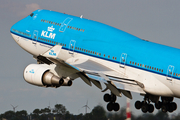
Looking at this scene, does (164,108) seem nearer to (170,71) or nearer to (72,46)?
(170,71)

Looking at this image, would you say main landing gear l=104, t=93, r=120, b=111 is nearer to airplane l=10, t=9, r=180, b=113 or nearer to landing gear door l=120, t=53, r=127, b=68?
airplane l=10, t=9, r=180, b=113

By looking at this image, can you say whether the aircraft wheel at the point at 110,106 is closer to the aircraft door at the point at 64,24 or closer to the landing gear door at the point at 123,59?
the landing gear door at the point at 123,59

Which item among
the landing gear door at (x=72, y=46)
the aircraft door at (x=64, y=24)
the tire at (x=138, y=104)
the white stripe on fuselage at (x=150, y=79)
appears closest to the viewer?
the white stripe on fuselage at (x=150, y=79)

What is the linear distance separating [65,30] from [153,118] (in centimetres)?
1128

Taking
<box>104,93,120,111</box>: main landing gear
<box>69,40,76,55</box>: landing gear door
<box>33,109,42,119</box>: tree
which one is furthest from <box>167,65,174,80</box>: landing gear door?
<box>33,109,42,119</box>: tree

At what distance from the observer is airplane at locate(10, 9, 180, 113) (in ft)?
116

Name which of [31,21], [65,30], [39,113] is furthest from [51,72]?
[39,113]

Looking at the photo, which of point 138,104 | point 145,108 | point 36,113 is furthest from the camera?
point 36,113

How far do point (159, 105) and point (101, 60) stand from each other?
256 inches

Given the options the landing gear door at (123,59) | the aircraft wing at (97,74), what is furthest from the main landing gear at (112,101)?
the landing gear door at (123,59)

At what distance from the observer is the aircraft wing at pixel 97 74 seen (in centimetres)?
3653

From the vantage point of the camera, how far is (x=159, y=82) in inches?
1385

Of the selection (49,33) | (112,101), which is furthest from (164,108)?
(49,33)

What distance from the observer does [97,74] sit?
37625 millimetres
